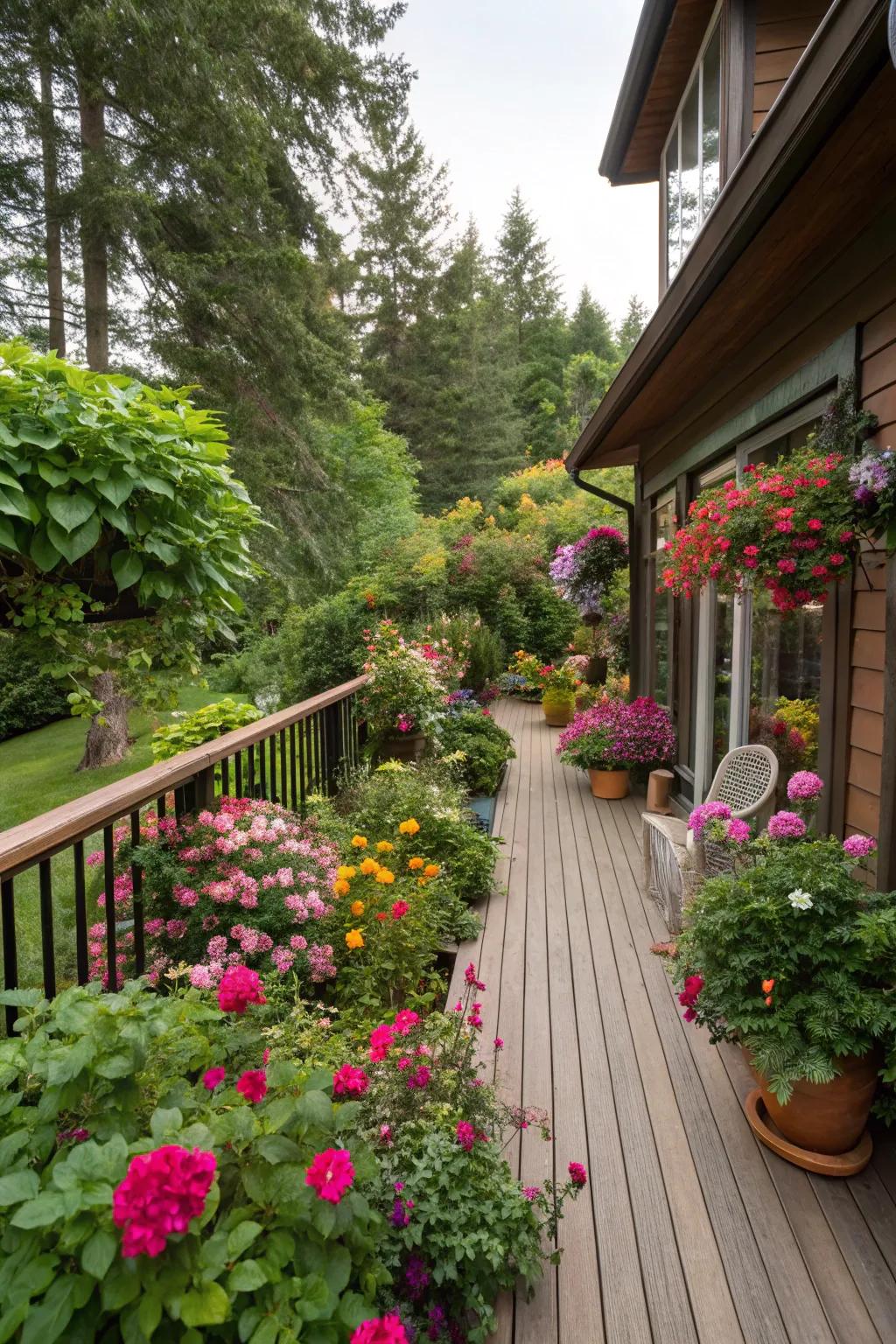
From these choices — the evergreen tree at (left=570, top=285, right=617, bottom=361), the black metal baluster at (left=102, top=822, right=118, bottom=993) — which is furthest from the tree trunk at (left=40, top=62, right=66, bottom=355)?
the evergreen tree at (left=570, top=285, right=617, bottom=361)

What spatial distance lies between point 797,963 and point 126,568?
6.01 feet

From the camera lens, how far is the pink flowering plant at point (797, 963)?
169cm

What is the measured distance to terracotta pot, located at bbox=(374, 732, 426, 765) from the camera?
5009 mm

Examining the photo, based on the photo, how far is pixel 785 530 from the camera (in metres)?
2.14

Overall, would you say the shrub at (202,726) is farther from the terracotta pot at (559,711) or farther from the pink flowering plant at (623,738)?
the terracotta pot at (559,711)

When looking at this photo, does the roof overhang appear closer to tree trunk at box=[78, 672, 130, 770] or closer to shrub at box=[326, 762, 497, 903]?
shrub at box=[326, 762, 497, 903]

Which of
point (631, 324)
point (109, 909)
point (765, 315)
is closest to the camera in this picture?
point (109, 909)

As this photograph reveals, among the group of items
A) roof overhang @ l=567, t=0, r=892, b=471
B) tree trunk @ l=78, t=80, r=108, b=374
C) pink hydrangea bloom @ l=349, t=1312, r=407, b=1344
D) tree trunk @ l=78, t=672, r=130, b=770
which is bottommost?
tree trunk @ l=78, t=672, r=130, b=770

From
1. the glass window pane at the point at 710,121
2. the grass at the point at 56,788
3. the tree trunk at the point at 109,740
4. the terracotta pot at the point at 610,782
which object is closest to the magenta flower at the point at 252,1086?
the grass at the point at 56,788

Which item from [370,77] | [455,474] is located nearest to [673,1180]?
[370,77]

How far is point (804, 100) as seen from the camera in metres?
1.66

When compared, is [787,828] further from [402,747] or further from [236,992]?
[402,747]

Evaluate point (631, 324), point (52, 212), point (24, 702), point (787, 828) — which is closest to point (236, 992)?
point (787, 828)

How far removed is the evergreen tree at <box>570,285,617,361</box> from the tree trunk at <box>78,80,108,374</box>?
2148 centimetres
